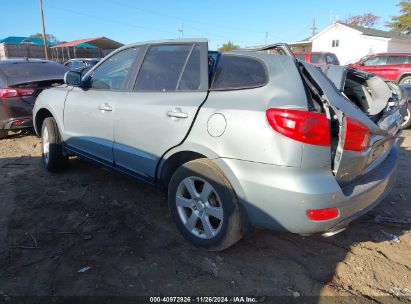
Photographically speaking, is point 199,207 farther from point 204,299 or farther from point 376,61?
point 376,61

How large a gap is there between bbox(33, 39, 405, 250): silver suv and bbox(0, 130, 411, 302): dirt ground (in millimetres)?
297

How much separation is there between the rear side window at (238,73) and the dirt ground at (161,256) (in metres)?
1.38

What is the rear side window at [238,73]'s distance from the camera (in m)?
2.62

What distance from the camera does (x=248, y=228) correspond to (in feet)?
8.79

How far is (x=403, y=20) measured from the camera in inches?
1618

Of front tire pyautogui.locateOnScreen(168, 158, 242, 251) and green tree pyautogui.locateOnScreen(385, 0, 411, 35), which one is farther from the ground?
green tree pyautogui.locateOnScreen(385, 0, 411, 35)

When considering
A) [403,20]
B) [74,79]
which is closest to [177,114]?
[74,79]

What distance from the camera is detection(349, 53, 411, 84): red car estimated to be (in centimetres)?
1362

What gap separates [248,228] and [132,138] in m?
1.40

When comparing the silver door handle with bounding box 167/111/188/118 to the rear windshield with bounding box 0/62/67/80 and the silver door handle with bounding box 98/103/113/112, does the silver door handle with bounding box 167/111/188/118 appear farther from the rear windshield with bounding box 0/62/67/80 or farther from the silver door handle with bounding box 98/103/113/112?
the rear windshield with bounding box 0/62/67/80

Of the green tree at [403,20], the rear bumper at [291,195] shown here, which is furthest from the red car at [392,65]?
the green tree at [403,20]

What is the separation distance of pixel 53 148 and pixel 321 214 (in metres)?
3.71

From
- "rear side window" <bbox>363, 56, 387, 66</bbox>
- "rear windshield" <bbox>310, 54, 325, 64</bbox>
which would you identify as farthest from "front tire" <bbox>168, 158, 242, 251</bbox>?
"rear side window" <bbox>363, 56, 387, 66</bbox>

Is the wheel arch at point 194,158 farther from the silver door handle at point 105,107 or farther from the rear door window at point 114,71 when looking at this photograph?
the rear door window at point 114,71
